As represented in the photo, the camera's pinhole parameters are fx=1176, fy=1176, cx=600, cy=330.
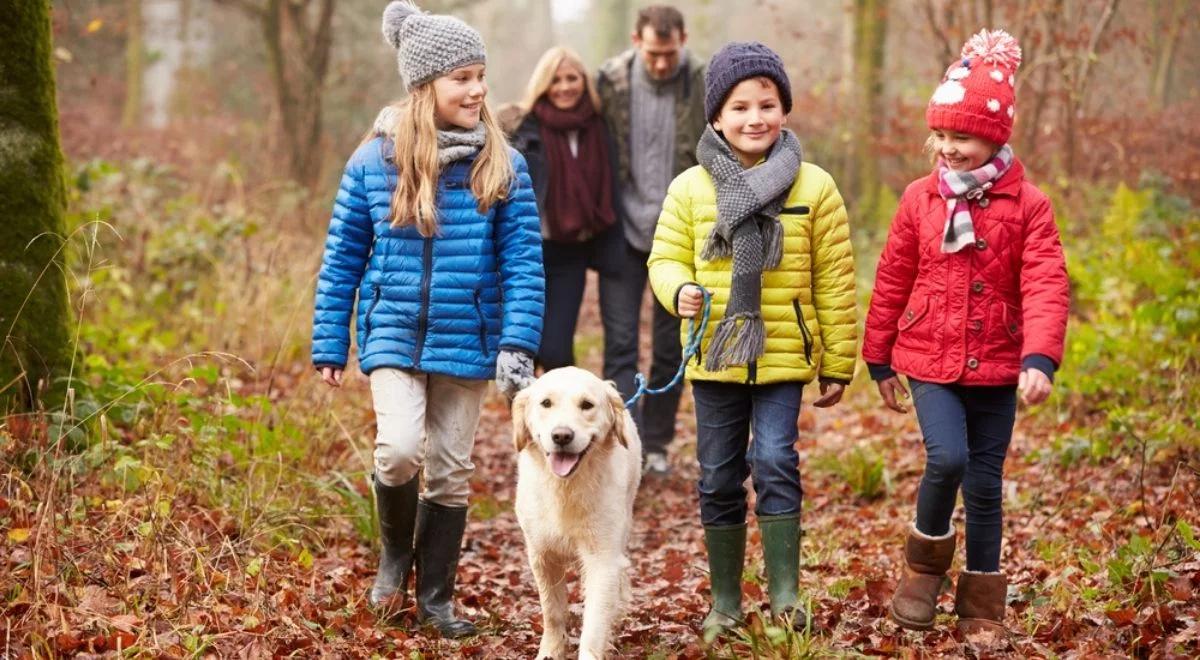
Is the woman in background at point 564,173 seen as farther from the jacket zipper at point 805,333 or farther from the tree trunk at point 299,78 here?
the tree trunk at point 299,78

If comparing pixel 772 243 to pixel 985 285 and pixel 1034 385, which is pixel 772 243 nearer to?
pixel 985 285

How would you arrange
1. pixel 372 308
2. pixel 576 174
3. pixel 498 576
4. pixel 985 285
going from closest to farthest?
pixel 985 285 < pixel 372 308 < pixel 498 576 < pixel 576 174

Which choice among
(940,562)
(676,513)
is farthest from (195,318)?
(940,562)

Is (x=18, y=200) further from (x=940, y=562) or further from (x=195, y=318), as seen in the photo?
(x=940, y=562)

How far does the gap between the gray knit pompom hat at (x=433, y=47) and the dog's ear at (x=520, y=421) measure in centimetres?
143

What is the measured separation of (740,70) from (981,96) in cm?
89

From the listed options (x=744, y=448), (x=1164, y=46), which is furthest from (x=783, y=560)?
(x=1164, y=46)

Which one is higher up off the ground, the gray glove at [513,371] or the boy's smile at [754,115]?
the boy's smile at [754,115]

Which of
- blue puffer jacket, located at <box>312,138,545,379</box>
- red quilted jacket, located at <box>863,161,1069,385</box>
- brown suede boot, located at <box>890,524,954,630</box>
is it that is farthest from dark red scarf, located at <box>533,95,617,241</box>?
brown suede boot, located at <box>890,524,954,630</box>

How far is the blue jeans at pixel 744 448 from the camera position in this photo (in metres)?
4.44

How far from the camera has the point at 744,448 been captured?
183 inches

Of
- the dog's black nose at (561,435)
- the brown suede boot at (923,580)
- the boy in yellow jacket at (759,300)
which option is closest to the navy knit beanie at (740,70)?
the boy in yellow jacket at (759,300)

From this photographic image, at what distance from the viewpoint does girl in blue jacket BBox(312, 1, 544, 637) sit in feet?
15.1

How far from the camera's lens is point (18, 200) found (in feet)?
17.6
